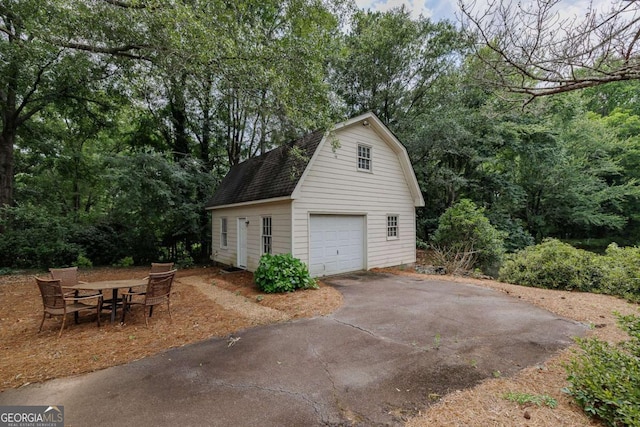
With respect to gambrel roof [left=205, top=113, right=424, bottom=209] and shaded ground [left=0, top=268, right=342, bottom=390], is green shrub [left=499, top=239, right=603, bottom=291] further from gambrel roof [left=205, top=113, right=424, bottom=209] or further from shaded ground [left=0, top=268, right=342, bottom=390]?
shaded ground [left=0, top=268, right=342, bottom=390]

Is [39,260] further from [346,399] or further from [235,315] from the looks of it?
[346,399]

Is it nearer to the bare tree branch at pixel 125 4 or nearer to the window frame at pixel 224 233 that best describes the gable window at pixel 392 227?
the window frame at pixel 224 233

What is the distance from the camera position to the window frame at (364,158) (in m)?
10.2

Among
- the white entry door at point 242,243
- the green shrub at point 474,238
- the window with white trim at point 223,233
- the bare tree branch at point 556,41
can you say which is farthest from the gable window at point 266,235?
the green shrub at point 474,238

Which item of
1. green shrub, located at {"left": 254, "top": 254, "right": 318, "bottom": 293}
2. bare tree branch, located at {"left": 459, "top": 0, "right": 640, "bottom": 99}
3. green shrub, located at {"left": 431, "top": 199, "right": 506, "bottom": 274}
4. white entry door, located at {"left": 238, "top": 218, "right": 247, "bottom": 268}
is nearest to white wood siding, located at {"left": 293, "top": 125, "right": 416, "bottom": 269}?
green shrub, located at {"left": 254, "top": 254, "right": 318, "bottom": 293}

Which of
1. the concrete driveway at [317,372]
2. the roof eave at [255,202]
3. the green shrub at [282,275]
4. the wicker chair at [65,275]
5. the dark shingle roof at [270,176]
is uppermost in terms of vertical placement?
the dark shingle roof at [270,176]

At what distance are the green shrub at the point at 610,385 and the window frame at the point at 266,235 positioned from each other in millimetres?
7836

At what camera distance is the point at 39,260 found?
1165cm

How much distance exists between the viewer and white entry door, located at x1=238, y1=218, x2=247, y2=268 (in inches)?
428

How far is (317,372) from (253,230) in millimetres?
7336

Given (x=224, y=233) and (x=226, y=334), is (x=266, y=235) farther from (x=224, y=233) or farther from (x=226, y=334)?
(x=226, y=334)

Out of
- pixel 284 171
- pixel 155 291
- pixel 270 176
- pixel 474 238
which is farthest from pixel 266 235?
pixel 474 238

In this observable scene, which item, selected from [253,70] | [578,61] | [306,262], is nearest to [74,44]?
[253,70]

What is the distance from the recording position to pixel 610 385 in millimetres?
2451
